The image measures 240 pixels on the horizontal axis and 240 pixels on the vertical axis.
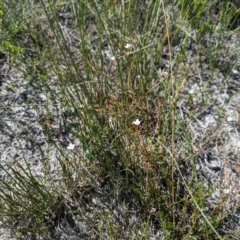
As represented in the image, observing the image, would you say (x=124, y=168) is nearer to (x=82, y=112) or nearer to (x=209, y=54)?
(x=82, y=112)

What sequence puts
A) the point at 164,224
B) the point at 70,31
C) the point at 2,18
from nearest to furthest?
the point at 164,224, the point at 2,18, the point at 70,31

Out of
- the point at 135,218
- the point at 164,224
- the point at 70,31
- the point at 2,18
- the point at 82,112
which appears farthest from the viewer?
the point at 70,31

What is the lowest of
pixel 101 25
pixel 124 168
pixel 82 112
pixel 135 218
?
pixel 135 218

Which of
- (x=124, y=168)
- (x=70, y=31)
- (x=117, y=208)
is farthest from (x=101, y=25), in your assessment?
(x=117, y=208)

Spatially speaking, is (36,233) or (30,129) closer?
(36,233)

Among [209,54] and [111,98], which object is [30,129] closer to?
[111,98]

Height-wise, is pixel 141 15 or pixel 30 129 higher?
pixel 141 15

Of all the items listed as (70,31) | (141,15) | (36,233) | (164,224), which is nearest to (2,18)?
(70,31)
